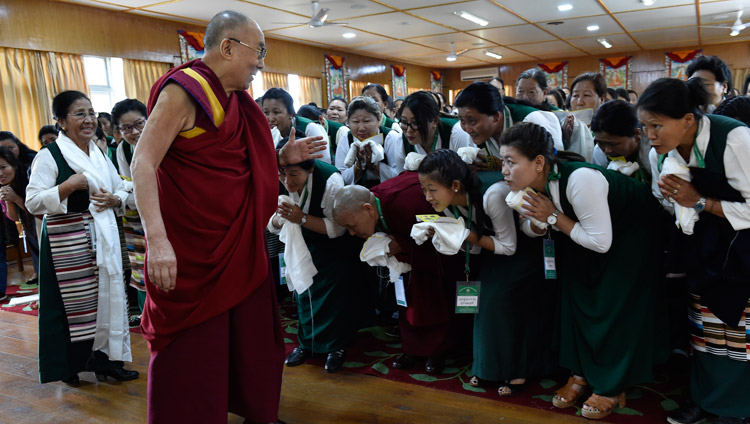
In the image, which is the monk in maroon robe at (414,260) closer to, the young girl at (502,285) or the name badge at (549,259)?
the young girl at (502,285)

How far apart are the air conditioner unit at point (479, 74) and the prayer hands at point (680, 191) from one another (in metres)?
13.3

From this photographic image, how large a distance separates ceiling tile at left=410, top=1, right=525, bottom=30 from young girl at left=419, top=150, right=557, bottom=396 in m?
5.61

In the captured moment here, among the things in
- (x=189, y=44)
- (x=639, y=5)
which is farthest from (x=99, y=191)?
(x=639, y=5)

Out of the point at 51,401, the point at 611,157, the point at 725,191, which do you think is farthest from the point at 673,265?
the point at 51,401

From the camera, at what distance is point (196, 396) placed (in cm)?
Result: 169

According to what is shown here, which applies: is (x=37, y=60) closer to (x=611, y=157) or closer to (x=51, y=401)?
(x=51, y=401)

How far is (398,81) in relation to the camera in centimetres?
1308

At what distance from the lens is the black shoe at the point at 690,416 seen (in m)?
1.84

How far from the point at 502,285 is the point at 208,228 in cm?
123

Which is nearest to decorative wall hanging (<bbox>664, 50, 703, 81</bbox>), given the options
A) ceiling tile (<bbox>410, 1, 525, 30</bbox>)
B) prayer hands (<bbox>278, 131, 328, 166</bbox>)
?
ceiling tile (<bbox>410, 1, 525, 30</bbox>)

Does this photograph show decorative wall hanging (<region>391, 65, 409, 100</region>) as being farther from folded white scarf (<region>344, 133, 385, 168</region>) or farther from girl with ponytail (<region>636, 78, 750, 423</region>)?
girl with ponytail (<region>636, 78, 750, 423</region>)

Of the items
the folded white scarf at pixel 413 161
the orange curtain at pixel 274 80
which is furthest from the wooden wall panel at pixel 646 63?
the folded white scarf at pixel 413 161

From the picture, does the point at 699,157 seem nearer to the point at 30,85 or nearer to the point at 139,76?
the point at 30,85

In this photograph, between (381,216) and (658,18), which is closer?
(381,216)
